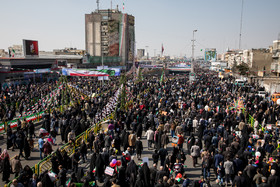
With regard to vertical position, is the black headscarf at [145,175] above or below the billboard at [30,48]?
below

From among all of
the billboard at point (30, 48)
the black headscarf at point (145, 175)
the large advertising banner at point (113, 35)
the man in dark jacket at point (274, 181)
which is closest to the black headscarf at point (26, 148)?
the black headscarf at point (145, 175)

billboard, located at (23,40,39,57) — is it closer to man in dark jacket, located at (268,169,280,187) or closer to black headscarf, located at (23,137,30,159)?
black headscarf, located at (23,137,30,159)

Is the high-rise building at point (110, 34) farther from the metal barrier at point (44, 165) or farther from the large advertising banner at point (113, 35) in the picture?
the metal barrier at point (44, 165)

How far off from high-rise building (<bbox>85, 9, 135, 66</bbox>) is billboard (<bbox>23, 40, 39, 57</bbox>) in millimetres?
37814

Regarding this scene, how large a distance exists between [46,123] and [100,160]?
7.04m

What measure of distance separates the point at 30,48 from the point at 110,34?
4349 cm

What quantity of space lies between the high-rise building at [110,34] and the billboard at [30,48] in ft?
124

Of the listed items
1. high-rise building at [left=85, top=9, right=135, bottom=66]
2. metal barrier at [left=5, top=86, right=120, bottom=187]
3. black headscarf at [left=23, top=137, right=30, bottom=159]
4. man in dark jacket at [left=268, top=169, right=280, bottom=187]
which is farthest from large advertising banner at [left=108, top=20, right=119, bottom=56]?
man in dark jacket at [left=268, top=169, right=280, bottom=187]

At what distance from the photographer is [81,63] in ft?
175

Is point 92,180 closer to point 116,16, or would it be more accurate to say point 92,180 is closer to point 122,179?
point 122,179

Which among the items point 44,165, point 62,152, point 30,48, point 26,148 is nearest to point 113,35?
point 30,48

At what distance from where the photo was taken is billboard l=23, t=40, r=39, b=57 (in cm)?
3928

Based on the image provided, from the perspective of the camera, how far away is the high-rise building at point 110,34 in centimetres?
8069

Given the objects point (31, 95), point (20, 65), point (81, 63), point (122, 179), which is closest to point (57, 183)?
point (122, 179)
